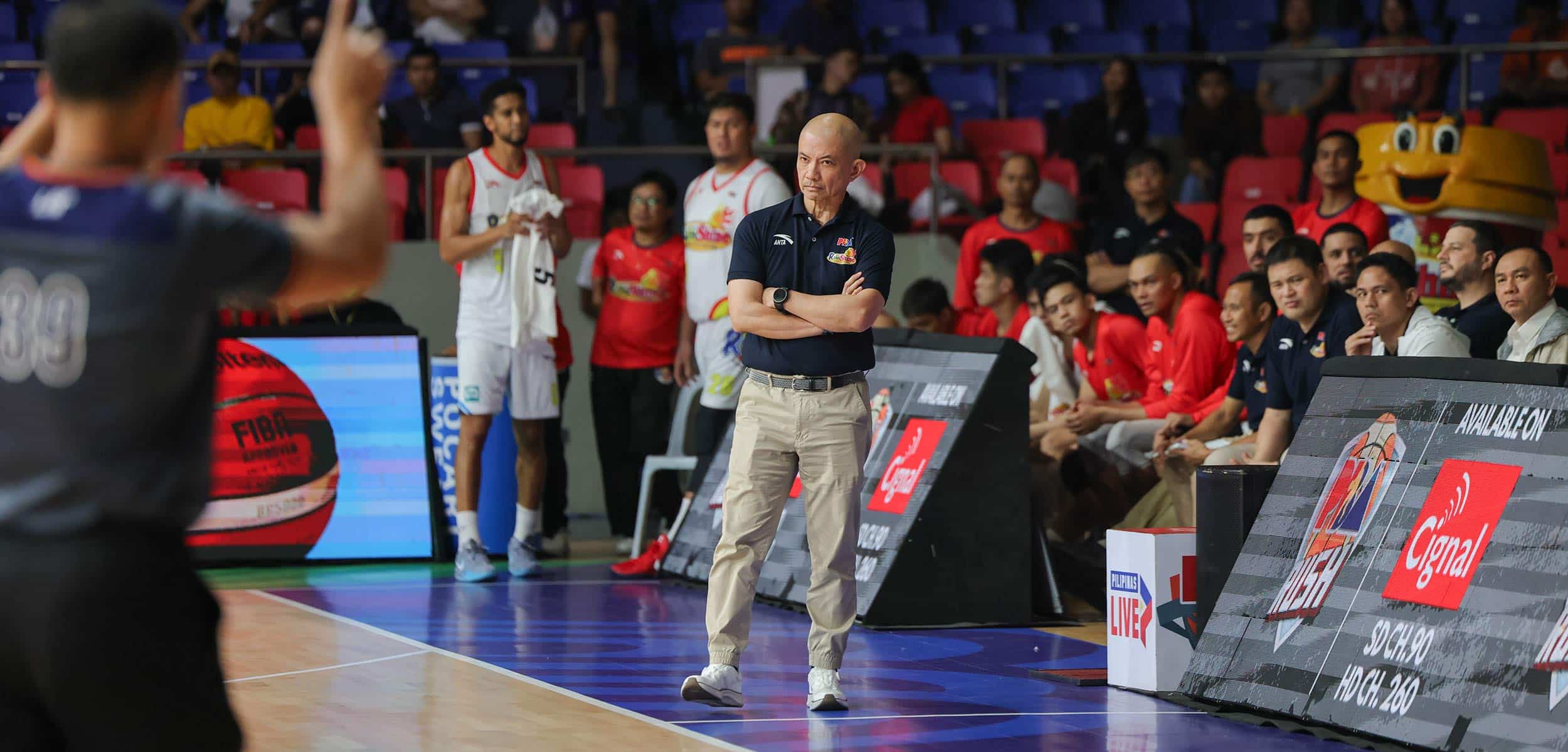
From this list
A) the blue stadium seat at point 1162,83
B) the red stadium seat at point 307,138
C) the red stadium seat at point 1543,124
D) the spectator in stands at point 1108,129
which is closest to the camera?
the red stadium seat at point 1543,124

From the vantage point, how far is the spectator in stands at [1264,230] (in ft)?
31.3

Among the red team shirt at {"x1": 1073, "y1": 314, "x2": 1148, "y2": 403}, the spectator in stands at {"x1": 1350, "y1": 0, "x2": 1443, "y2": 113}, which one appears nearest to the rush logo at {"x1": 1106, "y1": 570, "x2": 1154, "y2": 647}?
the red team shirt at {"x1": 1073, "y1": 314, "x2": 1148, "y2": 403}

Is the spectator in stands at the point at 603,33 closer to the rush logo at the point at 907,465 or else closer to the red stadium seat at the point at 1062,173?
the red stadium seat at the point at 1062,173

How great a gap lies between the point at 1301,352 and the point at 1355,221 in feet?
7.33

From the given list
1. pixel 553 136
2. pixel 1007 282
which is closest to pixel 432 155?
pixel 553 136

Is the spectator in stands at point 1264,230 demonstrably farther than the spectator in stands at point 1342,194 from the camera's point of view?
No

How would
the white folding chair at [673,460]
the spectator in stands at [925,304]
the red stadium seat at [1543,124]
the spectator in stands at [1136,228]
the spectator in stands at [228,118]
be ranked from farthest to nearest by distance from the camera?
1. the spectator in stands at [228,118]
2. the red stadium seat at [1543,124]
3. the spectator in stands at [1136,228]
4. the spectator in stands at [925,304]
5. the white folding chair at [673,460]

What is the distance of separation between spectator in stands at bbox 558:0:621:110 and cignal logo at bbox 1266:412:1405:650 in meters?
10.0

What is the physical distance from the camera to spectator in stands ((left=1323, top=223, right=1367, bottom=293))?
857 centimetres

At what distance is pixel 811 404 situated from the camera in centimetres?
621

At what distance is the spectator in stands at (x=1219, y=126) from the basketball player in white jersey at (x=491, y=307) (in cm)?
622

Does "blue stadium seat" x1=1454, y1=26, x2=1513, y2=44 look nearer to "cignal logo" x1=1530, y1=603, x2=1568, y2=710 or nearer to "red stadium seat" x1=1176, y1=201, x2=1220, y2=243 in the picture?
"red stadium seat" x1=1176, y1=201, x2=1220, y2=243

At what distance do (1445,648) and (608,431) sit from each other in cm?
662

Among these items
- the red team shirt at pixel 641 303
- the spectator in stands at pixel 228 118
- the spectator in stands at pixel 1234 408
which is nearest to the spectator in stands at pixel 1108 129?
the red team shirt at pixel 641 303
